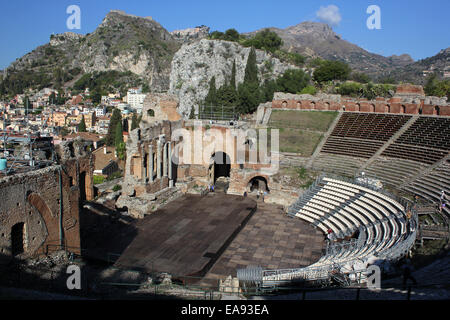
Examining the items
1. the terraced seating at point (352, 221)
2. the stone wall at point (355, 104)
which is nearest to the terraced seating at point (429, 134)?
the stone wall at point (355, 104)

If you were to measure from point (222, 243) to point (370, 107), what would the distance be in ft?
89.5

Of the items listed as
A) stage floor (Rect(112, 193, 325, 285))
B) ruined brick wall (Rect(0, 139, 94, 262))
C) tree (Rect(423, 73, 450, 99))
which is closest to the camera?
ruined brick wall (Rect(0, 139, 94, 262))

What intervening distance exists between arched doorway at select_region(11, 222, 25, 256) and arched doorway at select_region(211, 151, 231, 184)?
21899mm

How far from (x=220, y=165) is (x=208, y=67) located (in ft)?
141

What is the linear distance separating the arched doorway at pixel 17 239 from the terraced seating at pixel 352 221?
897 cm

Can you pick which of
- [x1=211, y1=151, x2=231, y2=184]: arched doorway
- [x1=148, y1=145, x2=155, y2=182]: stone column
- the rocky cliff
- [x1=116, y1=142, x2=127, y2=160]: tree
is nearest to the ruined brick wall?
[x1=148, y1=145, x2=155, y2=182]: stone column

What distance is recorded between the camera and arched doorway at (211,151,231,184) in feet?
115

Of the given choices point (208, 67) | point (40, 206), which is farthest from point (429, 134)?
point (208, 67)

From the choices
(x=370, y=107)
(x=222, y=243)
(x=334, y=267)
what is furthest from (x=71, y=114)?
(x=334, y=267)

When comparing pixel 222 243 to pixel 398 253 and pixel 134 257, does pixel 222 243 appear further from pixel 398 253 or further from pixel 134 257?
pixel 398 253

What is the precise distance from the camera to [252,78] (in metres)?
62.2

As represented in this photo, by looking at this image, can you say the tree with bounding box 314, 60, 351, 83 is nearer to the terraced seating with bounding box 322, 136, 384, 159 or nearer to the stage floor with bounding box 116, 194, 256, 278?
the terraced seating with bounding box 322, 136, 384, 159

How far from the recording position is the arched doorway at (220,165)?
35.0 m

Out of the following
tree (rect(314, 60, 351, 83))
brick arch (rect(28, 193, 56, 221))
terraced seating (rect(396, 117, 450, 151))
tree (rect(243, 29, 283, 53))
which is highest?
tree (rect(243, 29, 283, 53))
